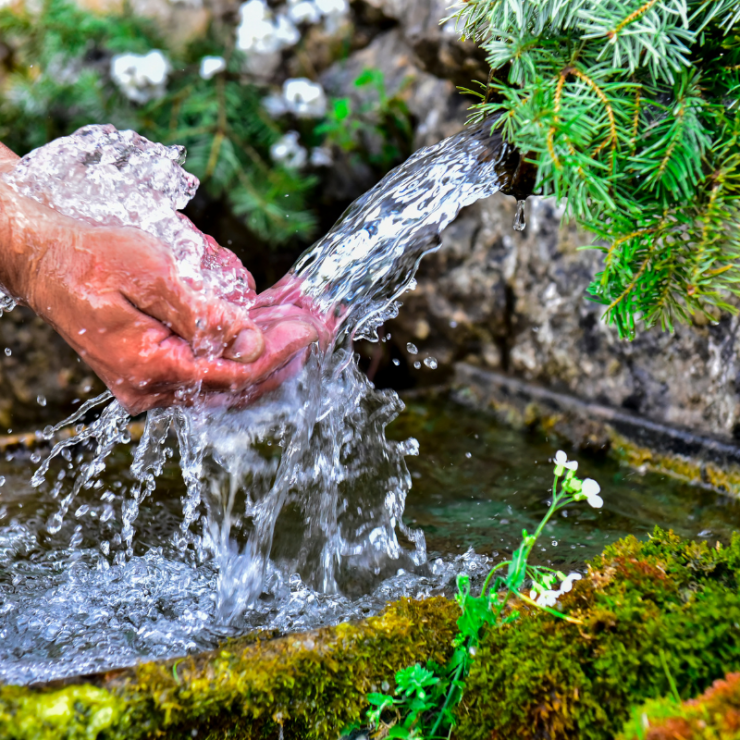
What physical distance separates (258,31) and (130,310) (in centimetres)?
262

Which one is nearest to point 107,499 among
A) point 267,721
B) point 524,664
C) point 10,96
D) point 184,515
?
point 184,515

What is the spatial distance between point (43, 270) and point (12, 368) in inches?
105

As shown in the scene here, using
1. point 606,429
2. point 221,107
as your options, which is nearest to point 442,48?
→ point 221,107

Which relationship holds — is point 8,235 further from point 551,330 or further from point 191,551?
point 551,330

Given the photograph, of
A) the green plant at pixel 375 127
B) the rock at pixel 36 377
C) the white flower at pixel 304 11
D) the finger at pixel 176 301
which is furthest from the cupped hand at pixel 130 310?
the white flower at pixel 304 11

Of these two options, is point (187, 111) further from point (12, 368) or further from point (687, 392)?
point (687, 392)

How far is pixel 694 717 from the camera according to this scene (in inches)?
29.8

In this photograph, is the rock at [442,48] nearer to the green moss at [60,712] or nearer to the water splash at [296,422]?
the water splash at [296,422]

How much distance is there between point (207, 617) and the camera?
1.33m

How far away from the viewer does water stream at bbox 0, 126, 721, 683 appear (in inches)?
52.6

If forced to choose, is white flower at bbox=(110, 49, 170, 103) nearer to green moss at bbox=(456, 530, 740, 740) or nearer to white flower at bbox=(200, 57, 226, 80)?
white flower at bbox=(200, 57, 226, 80)

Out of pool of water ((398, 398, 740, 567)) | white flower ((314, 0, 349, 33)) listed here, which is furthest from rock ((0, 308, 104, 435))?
white flower ((314, 0, 349, 33))

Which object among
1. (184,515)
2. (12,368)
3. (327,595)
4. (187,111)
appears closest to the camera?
(327,595)

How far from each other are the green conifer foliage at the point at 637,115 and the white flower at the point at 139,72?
2450 millimetres
